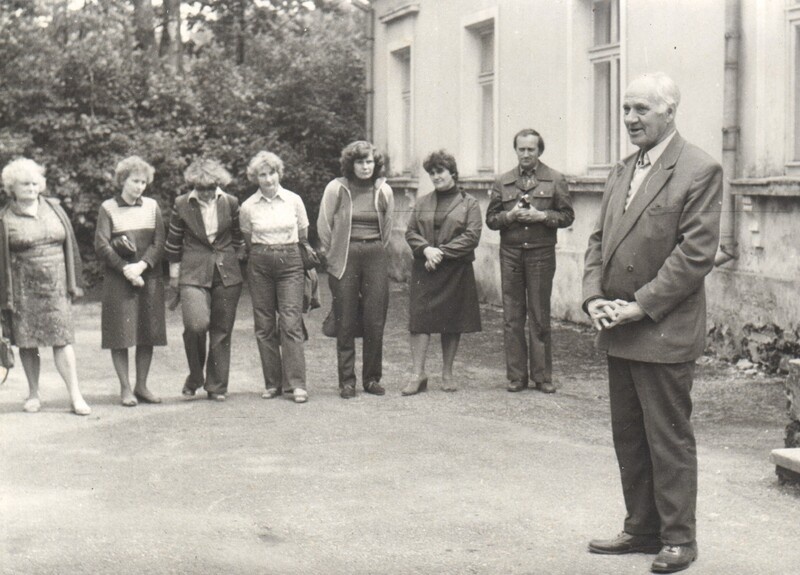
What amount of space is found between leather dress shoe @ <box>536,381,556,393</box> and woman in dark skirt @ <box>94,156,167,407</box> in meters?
2.88

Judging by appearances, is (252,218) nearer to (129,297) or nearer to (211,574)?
(129,297)

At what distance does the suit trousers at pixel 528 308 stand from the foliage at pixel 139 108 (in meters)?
9.91

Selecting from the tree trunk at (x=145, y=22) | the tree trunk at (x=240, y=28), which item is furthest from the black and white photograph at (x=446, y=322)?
the tree trunk at (x=240, y=28)

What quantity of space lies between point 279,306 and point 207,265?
2.09 feet

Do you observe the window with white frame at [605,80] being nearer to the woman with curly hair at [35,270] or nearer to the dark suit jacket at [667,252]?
the woman with curly hair at [35,270]

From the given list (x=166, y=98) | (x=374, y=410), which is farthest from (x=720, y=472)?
(x=166, y=98)

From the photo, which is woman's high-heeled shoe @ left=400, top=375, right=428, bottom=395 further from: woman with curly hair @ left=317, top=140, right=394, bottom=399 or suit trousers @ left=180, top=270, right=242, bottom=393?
suit trousers @ left=180, top=270, right=242, bottom=393

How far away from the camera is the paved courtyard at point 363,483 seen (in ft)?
18.0

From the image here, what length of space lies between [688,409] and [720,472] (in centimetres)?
189

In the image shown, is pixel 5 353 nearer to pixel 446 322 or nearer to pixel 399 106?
pixel 446 322

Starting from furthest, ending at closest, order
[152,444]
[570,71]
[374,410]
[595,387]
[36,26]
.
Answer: [36,26], [570,71], [595,387], [374,410], [152,444]

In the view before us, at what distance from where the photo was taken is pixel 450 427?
28.0 feet

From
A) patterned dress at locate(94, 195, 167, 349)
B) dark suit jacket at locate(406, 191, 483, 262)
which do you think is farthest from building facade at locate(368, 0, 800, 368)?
patterned dress at locate(94, 195, 167, 349)

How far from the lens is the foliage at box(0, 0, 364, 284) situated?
61.0ft
